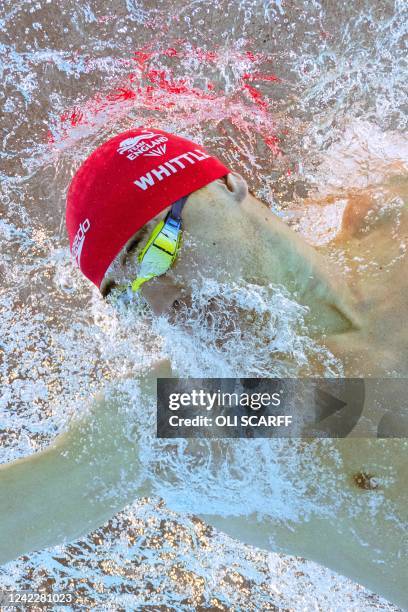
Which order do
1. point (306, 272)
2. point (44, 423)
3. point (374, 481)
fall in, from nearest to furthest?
point (374, 481) → point (306, 272) → point (44, 423)

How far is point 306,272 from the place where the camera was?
1293mm

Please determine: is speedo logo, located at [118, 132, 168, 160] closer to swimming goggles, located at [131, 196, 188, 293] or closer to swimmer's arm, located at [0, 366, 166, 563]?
swimming goggles, located at [131, 196, 188, 293]

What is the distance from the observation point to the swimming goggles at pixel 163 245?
1.17 meters

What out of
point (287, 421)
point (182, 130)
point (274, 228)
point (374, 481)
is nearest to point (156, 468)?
point (287, 421)

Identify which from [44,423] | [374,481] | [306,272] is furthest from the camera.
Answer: [44,423]

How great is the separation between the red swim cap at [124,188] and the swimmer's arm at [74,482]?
0.33 meters

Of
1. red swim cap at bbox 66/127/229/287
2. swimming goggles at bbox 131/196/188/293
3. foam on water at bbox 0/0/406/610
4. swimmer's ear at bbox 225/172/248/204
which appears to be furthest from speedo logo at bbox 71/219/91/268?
foam on water at bbox 0/0/406/610

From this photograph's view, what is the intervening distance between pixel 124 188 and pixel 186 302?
0.26 meters

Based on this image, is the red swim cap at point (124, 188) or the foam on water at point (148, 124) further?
the foam on water at point (148, 124)

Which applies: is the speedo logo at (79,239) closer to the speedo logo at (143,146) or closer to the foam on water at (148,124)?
the speedo logo at (143,146)

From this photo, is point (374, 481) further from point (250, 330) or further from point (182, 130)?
point (182, 130)

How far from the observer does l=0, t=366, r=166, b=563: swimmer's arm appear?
4.14 ft

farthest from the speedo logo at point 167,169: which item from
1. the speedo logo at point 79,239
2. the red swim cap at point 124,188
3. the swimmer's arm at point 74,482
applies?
the swimmer's arm at point 74,482

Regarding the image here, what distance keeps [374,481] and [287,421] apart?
0.68 feet
